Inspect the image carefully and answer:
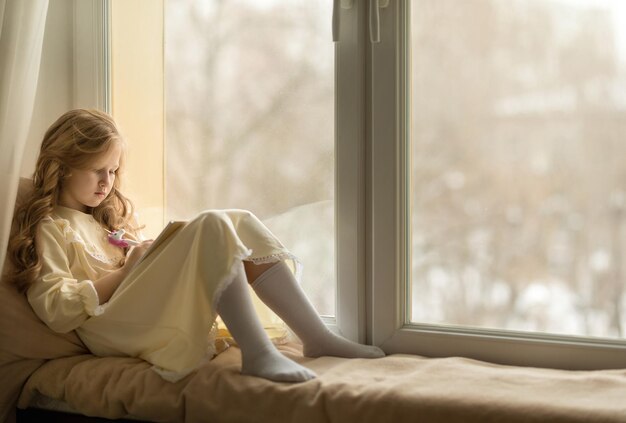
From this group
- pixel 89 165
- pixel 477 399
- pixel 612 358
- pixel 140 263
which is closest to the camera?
pixel 477 399

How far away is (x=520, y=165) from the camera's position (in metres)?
1.77

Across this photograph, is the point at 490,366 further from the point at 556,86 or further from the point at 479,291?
the point at 556,86

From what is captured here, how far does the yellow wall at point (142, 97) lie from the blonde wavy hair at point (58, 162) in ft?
0.47

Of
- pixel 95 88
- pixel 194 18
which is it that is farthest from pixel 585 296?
pixel 95 88

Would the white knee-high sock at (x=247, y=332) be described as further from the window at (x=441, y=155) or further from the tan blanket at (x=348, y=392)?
the window at (x=441, y=155)

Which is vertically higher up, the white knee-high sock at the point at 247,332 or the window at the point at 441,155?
the window at the point at 441,155

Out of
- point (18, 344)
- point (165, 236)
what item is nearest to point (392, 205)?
point (165, 236)

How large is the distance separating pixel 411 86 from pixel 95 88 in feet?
3.12

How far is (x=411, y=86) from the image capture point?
1879 millimetres

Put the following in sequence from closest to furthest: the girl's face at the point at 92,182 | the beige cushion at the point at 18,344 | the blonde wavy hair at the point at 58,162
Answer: the beige cushion at the point at 18,344 → the blonde wavy hair at the point at 58,162 → the girl's face at the point at 92,182

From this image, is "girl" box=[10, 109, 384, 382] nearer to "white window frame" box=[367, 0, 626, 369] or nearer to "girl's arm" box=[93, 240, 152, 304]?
"girl's arm" box=[93, 240, 152, 304]

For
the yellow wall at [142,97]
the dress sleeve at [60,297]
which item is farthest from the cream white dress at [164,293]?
the yellow wall at [142,97]

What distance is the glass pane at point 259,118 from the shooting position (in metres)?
1.99

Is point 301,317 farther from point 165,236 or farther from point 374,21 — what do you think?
point 374,21
